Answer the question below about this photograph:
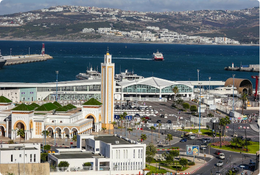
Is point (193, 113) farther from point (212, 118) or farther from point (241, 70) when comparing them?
point (241, 70)

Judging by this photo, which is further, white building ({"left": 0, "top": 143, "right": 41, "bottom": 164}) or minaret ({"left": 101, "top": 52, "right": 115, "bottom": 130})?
minaret ({"left": 101, "top": 52, "right": 115, "bottom": 130})

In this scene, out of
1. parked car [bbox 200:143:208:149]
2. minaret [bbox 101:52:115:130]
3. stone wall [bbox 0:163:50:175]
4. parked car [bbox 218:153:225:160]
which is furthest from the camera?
minaret [bbox 101:52:115:130]

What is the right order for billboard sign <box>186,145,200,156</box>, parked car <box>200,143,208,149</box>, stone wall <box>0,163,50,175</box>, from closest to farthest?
stone wall <box>0,163,50,175</box>, billboard sign <box>186,145,200,156</box>, parked car <box>200,143,208,149</box>

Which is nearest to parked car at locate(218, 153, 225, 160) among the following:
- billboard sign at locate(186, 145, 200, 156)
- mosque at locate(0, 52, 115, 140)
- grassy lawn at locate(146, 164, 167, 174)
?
billboard sign at locate(186, 145, 200, 156)

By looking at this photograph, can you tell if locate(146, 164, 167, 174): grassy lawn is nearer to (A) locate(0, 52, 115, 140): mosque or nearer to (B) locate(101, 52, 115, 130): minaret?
(A) locate(0, 52, 115, 140): mosque

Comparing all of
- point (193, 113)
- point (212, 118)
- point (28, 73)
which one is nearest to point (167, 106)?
point (193, 113)

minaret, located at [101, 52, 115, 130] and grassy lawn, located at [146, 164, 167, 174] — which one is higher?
minaret, located at [101, 52, 115, 130]

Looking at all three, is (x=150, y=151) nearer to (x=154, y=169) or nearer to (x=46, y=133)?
(x=154, y=169)

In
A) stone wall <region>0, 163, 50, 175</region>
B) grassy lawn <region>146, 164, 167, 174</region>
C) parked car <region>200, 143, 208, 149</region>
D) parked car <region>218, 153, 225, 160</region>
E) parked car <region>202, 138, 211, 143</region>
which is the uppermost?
stone wall <region>0, 163, 50, 175</region>
